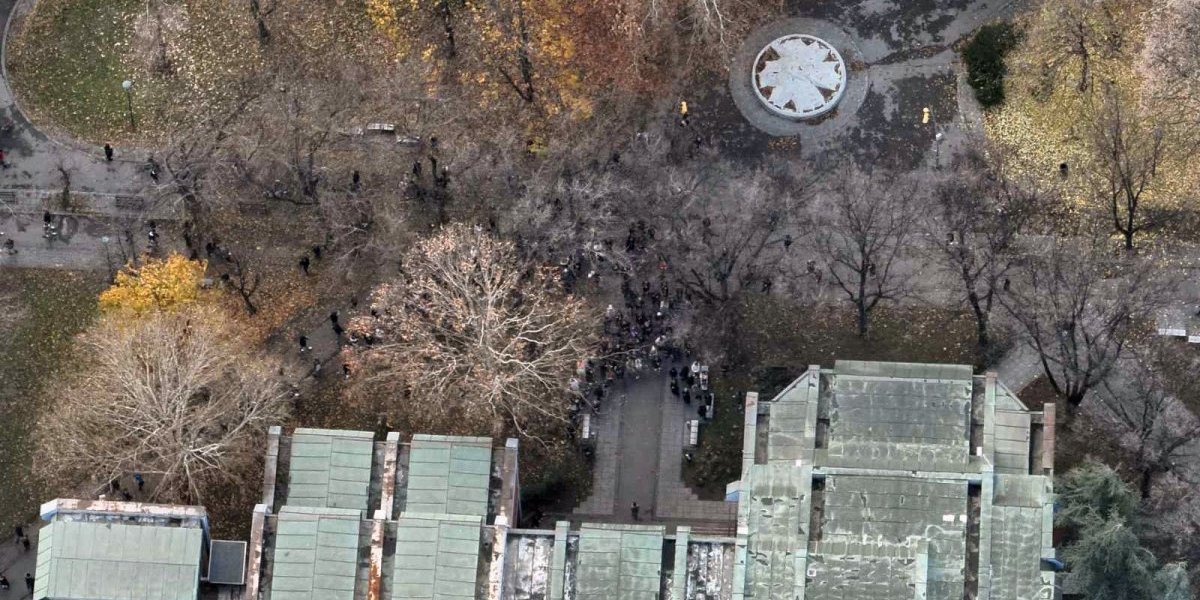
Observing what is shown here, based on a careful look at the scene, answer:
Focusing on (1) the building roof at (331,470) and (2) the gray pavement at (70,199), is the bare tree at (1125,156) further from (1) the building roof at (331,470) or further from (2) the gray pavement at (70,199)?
(2) the gray pavement at (70,199)

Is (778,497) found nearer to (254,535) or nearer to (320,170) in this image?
(254,535)

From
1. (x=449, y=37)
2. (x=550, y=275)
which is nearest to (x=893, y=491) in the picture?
(x=550, y=275)

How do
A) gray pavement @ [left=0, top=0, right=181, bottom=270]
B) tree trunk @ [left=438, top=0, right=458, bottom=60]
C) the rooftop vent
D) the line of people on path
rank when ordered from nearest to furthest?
the rooftop vent → the line of people on path → gray pavement @ [left=0, top=0, right=181, bottom=270] → tree trunk @ [left=438, top=0, right=458, bottom=60]

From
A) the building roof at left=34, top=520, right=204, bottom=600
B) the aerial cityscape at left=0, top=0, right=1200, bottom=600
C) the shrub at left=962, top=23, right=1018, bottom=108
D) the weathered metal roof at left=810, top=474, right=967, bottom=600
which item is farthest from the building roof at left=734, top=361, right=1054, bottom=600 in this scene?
the building roof at left=34, top=520, right=204, bottom=600

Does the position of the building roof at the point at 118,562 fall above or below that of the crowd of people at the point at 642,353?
below

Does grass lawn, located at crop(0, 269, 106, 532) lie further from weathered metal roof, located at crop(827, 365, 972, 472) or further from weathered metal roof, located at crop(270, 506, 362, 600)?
weathered metal roof, located at crop(827, 365, 972, 472)

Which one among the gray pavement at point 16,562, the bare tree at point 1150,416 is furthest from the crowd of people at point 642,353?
the gray pavement at point 16,562
